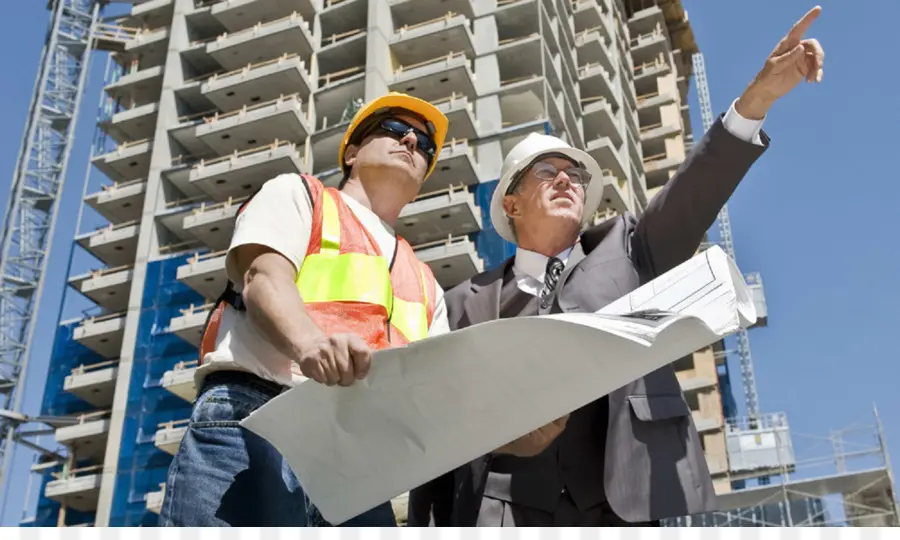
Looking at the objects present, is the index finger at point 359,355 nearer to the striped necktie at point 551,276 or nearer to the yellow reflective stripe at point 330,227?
the yellow reflective stripe at point 330,227

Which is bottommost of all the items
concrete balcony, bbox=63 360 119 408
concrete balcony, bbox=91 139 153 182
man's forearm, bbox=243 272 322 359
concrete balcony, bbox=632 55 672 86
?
man's forearm, bbox=243 272 322 359

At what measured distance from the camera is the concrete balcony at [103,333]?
33.5m

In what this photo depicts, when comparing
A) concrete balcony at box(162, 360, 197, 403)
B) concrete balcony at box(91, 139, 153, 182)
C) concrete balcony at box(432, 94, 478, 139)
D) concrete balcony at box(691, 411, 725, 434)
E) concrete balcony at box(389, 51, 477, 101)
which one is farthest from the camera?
concrete balcony at box(91, 139, 153, 182)

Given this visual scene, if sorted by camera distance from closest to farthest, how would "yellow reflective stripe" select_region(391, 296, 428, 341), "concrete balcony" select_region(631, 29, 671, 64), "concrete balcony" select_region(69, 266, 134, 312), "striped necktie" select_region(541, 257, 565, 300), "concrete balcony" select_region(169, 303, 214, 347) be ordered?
"yellow reflective stripe" select_region(391, 296, 428, 341) < "striped necktie" select_region(541, 257, 565, 300) < "concrete balcony" select_region(169, 303, 214, 347) < "concrete balcony" select_region(69, 266, 134, 312) < "concrete balcony" select_region(631, 29, 671, 64)

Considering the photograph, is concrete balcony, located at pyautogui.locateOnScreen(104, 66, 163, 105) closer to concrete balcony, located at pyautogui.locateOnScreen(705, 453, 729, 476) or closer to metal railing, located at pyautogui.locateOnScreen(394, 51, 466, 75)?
metal railing, located at pyautogui.locateOnScreen(394, 51, 466, 75)

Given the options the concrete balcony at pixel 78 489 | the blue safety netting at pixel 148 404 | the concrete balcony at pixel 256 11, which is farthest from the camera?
the concrete balcony at pixel 256 11

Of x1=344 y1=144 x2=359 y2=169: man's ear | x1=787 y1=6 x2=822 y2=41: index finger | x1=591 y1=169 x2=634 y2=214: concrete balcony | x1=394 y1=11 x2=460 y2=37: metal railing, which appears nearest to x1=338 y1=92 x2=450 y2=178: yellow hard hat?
x1=344 y1=144 x2=359 y2=169: man's ear

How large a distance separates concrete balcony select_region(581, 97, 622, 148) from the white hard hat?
1362 inches

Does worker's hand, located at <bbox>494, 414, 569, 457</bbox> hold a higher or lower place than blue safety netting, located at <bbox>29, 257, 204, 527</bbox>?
lower

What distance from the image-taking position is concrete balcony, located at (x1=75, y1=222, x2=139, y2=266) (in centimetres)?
3500

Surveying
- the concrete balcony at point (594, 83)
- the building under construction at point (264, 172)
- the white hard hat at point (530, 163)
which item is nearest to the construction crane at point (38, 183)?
the building under construction at point (264, 172)

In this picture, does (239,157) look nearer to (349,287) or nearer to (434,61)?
(434,61)

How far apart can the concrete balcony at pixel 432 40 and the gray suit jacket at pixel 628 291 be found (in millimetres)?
30132

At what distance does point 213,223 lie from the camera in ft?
104
